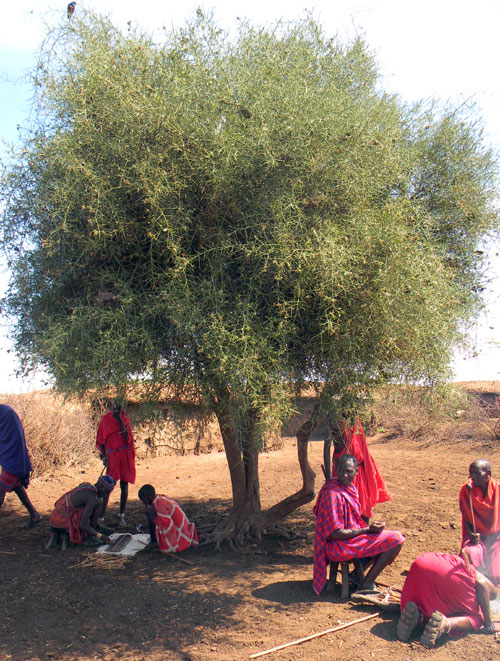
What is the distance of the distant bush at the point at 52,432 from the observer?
1132 cm

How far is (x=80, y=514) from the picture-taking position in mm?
7059

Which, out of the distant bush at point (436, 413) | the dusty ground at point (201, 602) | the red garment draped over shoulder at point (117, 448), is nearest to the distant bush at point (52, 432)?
the dusty ground at point (201, 602)

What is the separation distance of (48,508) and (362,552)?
5.85 metres

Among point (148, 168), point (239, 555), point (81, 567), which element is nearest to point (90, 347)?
point (148, 168)

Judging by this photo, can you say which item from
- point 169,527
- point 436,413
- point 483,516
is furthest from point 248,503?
point 483,516

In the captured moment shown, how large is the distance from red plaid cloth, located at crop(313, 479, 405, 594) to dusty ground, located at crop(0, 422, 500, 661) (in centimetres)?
39

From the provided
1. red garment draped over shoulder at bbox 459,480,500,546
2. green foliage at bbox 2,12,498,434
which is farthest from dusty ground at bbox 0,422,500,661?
green foliage at bbox 2,12,498,434

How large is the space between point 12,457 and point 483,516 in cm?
603

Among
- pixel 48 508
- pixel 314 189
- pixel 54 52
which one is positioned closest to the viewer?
pixel 314 189

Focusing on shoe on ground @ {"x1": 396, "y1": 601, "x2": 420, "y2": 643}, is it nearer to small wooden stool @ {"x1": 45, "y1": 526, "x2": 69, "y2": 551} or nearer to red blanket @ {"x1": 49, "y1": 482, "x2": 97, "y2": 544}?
red blanket @ {"x1": 49, "y1": 482, "x2": 97, "y2": 544}

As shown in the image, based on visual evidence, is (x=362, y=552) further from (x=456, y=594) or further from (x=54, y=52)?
(x=54, y=52)

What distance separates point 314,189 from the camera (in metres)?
5.52

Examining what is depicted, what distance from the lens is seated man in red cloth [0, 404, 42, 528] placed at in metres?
7.73

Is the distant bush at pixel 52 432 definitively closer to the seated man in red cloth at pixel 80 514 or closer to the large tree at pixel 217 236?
the seated man in red cloth at pixel 80 514
